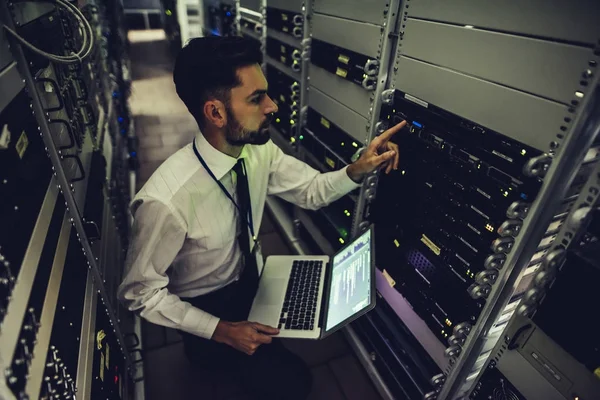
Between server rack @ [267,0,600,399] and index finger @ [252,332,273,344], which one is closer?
server rack @ [267,0,600,399]

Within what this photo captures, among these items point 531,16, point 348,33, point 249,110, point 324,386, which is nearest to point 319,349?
point 324,386

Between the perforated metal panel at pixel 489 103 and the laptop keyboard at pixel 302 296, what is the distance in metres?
0.95

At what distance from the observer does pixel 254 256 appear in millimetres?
1687

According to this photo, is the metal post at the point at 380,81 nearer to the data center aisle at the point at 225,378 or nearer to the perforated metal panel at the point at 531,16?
the perforated metal panel at the point at 531,16

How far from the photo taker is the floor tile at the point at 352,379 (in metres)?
1.92

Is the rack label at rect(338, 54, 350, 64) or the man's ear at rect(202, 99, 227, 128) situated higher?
the rack label at rect(338, 54, 350, 64)

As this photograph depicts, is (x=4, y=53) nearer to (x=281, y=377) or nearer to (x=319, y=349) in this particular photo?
(x=281, y=377)

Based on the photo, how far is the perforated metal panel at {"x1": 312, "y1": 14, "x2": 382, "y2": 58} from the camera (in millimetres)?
1445

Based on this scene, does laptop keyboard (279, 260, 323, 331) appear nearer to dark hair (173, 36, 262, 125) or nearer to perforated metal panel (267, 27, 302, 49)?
dark hair (173, 36, 262, 125)

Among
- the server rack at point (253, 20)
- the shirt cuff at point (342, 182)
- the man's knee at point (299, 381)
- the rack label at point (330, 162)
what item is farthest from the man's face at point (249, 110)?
the server rack at point (253, 20)

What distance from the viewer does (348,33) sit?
163 centimetres

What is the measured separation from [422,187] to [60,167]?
1.28m

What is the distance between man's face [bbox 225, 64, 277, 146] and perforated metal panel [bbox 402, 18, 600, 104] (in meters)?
0.61

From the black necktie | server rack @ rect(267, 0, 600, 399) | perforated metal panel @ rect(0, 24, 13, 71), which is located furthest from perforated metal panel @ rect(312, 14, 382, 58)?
perforated metal panel @ rect(0, 24, 13, 71)
